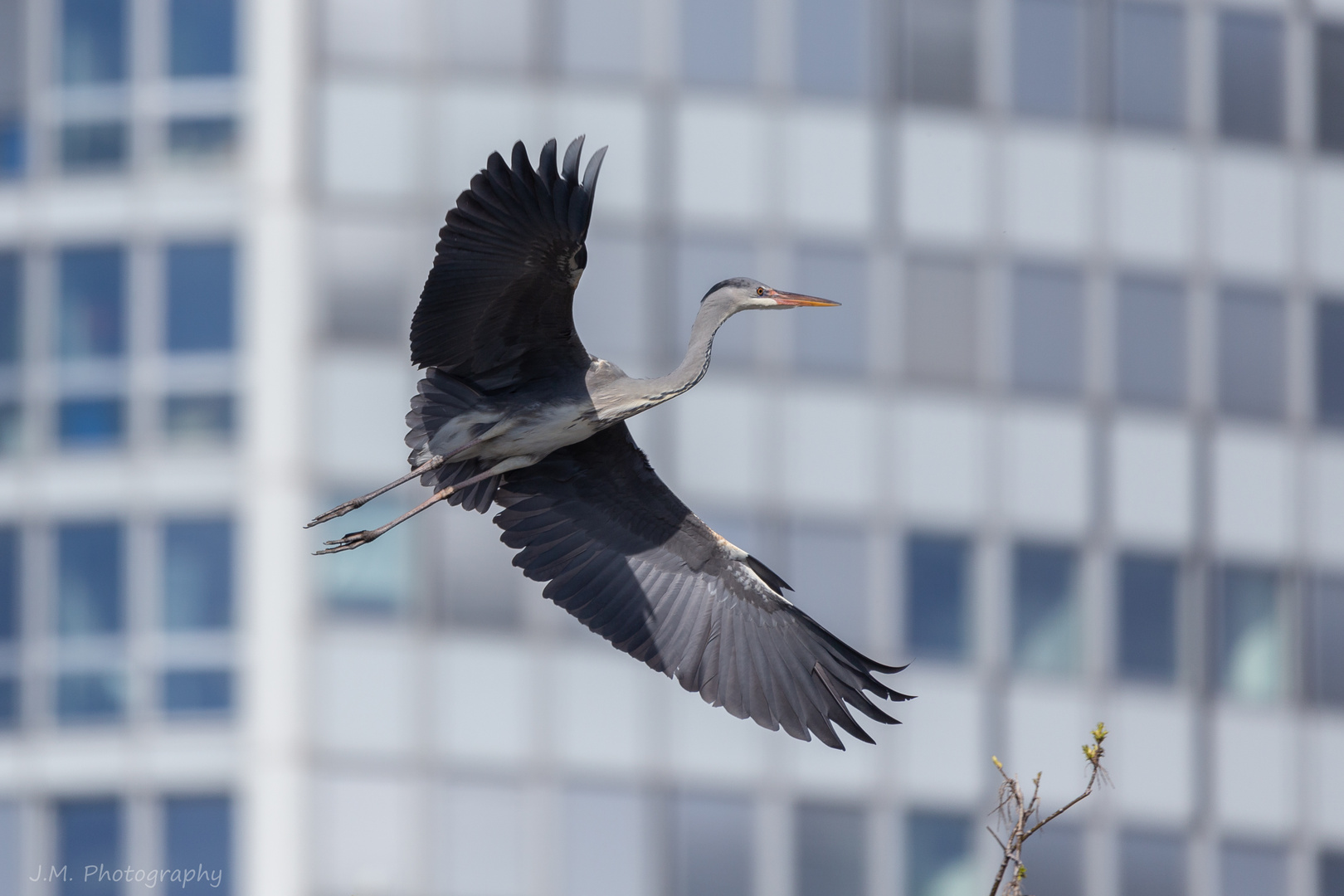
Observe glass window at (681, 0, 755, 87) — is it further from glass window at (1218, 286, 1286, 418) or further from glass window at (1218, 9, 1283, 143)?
glass window at (1218, 286, 1286, 418)

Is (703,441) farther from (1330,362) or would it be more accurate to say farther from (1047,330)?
(1330,362)

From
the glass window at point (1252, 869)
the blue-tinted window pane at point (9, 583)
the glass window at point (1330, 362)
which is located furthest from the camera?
the glass window at point (1330, 362)

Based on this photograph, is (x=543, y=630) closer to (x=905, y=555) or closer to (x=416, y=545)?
(x=416, y=545)

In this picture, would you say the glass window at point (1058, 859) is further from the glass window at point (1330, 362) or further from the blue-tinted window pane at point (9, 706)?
the blue-tinted window pane at point (9, 706)

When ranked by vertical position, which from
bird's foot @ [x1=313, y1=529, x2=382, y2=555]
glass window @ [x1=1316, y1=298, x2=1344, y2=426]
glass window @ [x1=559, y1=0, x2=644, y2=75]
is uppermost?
glass window @ [x1=559, y1=0, x2=644, y2=75]

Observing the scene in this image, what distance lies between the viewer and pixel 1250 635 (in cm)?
2598

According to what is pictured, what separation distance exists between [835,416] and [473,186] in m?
12.5

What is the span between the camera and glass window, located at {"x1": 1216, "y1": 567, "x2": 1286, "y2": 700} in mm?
25750

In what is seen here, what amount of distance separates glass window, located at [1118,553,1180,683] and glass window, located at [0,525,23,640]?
13.2 meters

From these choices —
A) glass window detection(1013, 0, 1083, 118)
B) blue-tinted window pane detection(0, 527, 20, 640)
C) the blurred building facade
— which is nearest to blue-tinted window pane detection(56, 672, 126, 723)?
the blurred building facade

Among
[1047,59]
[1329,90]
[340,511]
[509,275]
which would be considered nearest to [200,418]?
[340,511]

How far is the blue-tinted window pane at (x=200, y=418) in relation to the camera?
2320cm

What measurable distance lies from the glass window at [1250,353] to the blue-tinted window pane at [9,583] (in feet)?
48.6

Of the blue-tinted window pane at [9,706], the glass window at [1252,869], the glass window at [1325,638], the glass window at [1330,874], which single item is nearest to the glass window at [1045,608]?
the glass window at [1252,869]
